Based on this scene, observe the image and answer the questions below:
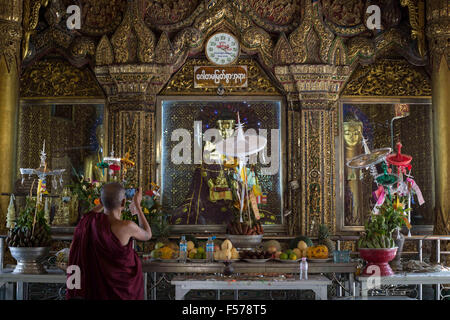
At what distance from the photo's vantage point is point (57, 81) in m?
9.44

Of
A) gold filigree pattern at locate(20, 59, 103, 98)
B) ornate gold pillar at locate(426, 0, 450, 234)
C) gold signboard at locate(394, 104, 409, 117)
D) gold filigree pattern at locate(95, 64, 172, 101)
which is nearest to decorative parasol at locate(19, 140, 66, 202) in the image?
gold filigree pattern at locate(20, 59, 103, 98)

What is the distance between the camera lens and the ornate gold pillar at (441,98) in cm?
866

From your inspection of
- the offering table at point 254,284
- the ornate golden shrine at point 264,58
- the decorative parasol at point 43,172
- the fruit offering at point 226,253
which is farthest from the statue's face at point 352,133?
the decorative parasol at point 43,172

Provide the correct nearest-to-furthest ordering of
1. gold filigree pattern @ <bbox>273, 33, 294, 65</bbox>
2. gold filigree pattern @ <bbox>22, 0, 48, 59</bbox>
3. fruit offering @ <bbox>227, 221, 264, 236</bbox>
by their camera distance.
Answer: fruit offering @ <bbox>227, 221, 264, 236</bbox>
gold filigree pattern @ <bbox>273, 33, 294, 65</bbox>
gold filigree pattern @ <bbox>22, 0, 48, 59</bbox>

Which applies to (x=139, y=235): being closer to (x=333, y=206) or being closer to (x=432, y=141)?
(x=333, y=206)

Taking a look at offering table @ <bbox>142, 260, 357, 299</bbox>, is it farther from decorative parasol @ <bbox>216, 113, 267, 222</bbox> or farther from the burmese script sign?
the burmese script sign

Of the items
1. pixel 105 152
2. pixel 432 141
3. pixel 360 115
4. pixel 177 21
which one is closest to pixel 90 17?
pixel 177 21

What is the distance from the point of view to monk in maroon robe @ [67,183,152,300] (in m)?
5.02

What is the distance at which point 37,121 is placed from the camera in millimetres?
9383

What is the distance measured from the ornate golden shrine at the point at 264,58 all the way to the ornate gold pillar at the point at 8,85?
2 cm

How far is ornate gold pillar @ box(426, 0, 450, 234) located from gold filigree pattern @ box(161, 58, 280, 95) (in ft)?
8.40

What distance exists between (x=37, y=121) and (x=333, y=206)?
16.8ft

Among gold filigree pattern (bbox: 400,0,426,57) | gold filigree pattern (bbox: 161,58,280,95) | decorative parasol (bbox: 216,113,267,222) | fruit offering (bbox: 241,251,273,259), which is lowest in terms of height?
fruit offering (bbox: 241,251,273,259)

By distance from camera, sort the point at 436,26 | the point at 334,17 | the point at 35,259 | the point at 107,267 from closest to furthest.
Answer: the point at 107,267, the point at 35,259, the point at 436,26, the point at 334,17
